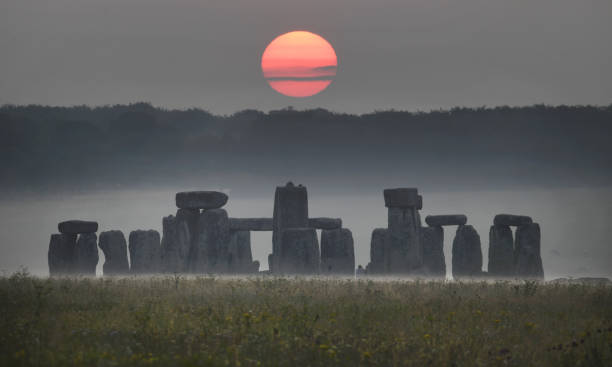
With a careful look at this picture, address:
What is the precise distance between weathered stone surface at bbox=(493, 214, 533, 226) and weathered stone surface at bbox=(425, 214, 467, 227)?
1.77 meters

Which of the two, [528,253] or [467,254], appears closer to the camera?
[528,253]

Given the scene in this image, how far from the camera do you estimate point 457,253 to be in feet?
117

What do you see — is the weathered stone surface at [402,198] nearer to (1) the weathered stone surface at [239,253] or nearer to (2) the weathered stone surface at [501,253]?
(2) the weathered stone surface at [501,253]

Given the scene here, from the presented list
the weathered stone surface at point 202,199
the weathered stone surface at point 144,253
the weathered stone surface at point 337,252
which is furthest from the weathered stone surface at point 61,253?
the weathered stone surface at point 337,252

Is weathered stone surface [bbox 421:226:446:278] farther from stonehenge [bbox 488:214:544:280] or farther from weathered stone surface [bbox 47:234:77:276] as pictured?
weathered stone surface [bbox 47:234:77:276]

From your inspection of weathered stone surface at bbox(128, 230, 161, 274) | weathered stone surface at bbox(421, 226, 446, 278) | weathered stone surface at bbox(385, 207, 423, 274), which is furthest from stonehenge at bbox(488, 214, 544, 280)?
weathered stone surface at bbox(128, 230, 161, 274)

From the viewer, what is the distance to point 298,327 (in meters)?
15.6

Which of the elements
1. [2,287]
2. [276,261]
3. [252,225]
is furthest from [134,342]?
[252,225]

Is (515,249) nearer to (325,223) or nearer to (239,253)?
(325,223)

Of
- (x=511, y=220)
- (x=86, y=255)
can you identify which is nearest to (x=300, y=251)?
(x=511, y=220)

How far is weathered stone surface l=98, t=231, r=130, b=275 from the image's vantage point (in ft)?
116

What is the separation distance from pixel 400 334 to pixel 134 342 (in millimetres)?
4651

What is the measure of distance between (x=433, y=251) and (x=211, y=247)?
932cm

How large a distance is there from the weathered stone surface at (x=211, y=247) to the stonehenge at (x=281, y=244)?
4 cm
